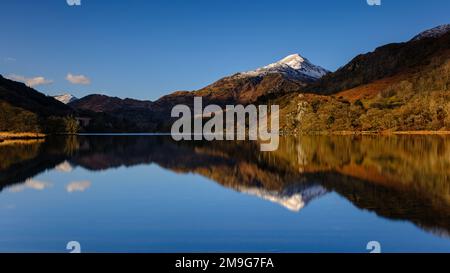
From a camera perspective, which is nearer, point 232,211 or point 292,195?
point 232,211

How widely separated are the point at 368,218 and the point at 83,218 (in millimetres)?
14950

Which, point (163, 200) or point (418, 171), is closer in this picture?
point (163, 200)

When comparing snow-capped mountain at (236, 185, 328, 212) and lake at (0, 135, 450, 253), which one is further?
snow-capped mountain at (236, 185, 328, 212)

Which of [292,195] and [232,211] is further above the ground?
[292,195]

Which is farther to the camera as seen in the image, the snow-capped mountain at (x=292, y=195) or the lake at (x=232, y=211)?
the snow-capped mountain at (x=292, y=195)

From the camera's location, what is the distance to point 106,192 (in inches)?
1398

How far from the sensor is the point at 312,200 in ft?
98.5
